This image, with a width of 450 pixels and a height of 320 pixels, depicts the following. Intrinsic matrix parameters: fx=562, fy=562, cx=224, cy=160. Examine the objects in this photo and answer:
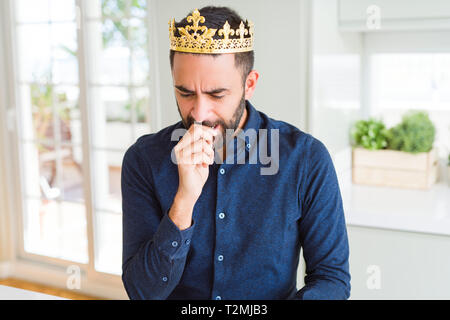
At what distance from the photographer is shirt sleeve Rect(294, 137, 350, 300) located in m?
1.31

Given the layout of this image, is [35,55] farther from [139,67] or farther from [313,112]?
[313,112]

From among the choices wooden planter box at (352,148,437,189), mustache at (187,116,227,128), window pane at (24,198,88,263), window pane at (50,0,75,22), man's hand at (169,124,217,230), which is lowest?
window pane at (24,198,88,263)

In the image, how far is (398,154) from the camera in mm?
2598

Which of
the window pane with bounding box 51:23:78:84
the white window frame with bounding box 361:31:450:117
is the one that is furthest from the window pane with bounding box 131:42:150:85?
the white window frame with bounding box 361:31:450:117

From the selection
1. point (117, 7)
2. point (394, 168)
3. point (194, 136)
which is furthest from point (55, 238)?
point (194, 136)

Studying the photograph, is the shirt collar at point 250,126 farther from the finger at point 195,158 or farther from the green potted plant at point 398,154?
the green potted plant at point 398,154

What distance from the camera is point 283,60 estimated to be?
7.88 feet

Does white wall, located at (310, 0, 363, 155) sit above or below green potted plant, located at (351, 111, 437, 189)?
above

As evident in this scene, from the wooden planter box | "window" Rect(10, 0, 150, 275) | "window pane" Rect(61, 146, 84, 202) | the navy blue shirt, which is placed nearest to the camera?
the navy blue shirt

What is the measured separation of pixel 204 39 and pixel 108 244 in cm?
235

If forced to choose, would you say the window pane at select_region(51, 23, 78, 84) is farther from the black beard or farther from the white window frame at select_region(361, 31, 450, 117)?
the black beard

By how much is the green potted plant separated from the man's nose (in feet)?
5.04
